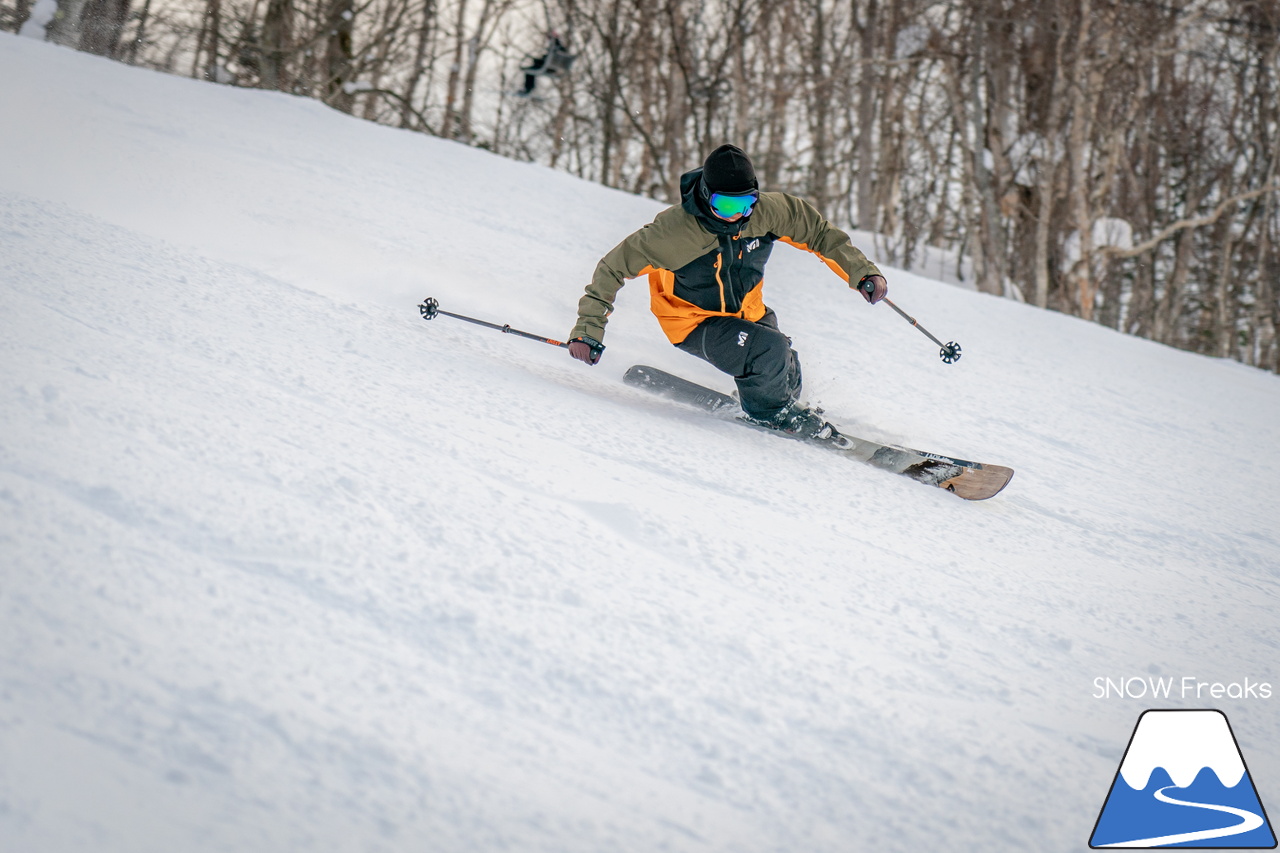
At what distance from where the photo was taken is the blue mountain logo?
149cm

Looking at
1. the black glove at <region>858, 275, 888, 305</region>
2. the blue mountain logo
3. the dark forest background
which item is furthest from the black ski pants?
the dark forest background

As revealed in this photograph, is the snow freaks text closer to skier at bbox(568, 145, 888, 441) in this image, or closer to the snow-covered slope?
the snow-covered slope

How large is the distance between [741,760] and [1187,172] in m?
21.0

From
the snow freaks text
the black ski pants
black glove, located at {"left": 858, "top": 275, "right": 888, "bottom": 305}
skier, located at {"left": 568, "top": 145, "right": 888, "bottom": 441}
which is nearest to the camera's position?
the snow freaks text

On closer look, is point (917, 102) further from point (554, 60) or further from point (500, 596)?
point (500, 596)

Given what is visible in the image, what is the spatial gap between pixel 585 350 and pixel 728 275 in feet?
2.25

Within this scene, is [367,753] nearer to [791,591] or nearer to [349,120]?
[791,591]

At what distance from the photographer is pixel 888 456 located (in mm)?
3260

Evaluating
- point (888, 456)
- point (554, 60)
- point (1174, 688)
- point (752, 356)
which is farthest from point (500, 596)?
point (554, 60)

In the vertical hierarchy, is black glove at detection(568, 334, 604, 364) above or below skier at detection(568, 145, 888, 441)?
below

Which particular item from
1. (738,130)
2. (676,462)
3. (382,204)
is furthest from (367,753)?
(738,130)

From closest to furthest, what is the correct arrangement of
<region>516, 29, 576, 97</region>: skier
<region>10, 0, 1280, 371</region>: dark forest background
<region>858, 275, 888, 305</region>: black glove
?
<region>858, 275, 888, 305</region>: black glove, <region>10, 0, 1280, 371</region>: dark forest background, <region>516, 29, 576, 97</region>: skier

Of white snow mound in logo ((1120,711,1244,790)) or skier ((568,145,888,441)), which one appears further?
skier ((568,145,888,441))

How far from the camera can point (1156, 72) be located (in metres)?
16.3
